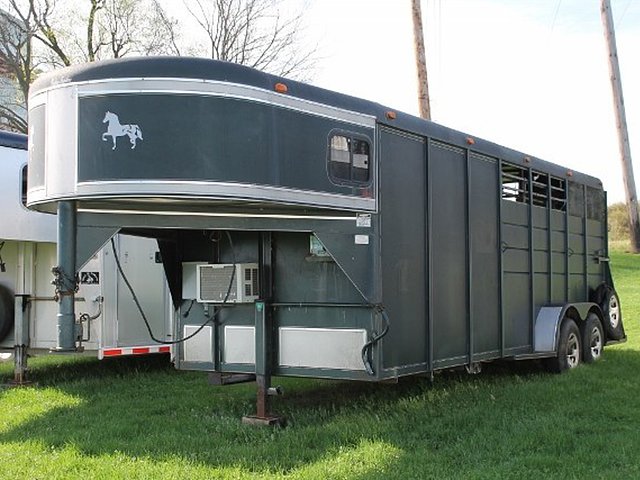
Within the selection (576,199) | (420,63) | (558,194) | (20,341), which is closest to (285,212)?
(20,341)

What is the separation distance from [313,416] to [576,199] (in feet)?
18.5

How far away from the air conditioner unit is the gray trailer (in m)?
2.58

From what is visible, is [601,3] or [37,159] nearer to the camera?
[37,159]

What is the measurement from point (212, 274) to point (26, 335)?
12.8 ft

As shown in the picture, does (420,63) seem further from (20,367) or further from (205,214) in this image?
(205,214)

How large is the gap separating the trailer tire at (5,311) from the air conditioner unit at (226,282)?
4.20m

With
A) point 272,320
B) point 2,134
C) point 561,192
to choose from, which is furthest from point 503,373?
point 2,134

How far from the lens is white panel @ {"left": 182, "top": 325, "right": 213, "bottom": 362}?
7.46m

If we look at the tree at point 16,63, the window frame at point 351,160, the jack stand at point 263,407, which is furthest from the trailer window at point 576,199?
the tree at point 16,63

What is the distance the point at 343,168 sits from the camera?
261 inches

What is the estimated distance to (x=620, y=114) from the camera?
2478cm

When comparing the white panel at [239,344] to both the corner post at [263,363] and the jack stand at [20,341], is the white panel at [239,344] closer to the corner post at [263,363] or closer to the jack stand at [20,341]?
the corner post at [263,363]

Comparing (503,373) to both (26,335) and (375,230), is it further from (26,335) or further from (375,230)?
(26,335)

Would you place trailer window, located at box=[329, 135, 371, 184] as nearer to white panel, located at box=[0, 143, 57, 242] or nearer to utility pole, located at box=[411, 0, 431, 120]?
white panel, located at box=[0, 143, 57, 242]
